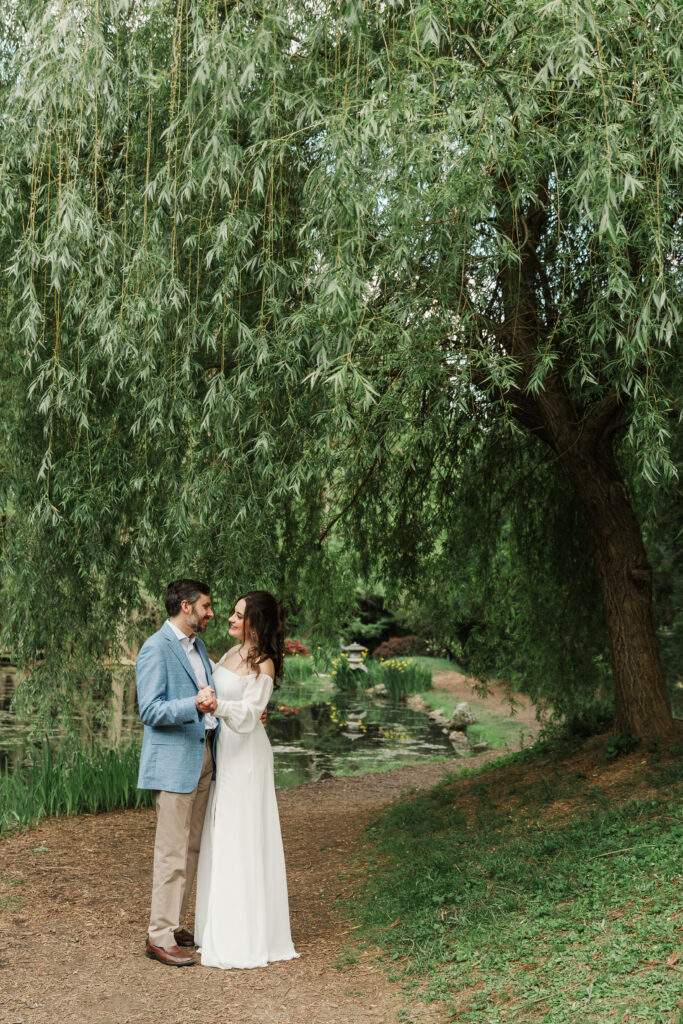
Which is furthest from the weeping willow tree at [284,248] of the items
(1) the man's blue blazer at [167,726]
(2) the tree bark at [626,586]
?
(1) the man's blue blazer at [167,726]

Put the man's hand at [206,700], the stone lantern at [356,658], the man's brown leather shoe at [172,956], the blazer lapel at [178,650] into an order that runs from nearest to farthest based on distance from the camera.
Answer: the man's hand at [206,700] → the man's brown leather shoe at [172,956] → the blazer lapel at [178,650] → the stone lantern at [356,658]

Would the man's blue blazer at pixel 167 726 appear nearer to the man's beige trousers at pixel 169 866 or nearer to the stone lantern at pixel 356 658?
the man's beige trousers at pixel 169 866

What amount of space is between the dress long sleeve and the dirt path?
116cm

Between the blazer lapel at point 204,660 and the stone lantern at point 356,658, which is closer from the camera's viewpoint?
the blazer lapel at point 204,660

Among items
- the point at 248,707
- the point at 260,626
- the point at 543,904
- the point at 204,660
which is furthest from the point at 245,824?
the point at 543,904

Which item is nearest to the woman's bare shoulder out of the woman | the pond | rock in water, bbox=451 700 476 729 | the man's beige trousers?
the woman

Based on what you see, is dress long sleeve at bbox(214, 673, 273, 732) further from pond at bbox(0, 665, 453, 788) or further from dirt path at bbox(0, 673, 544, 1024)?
pond at bbox(0, 665, 453, 788)

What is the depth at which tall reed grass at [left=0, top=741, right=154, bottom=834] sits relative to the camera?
8.27m

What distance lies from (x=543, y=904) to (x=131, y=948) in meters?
2.19

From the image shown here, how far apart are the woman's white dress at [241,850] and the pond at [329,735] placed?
5.94 meters

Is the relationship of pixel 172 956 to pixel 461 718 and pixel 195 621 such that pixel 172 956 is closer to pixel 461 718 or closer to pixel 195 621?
pixel 195 621

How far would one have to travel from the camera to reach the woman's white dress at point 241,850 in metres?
4.65

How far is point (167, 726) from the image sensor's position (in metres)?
4.81

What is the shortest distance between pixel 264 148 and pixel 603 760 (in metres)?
5.12
